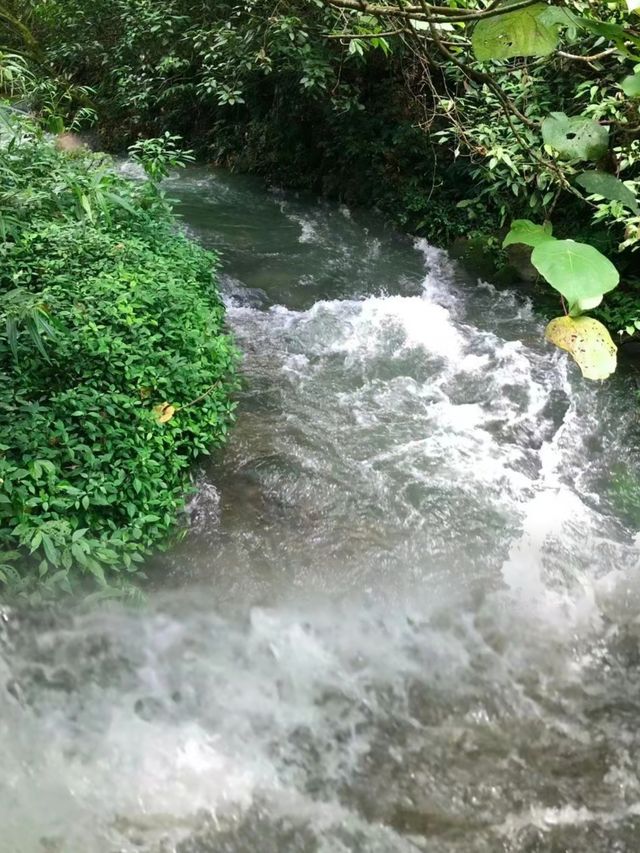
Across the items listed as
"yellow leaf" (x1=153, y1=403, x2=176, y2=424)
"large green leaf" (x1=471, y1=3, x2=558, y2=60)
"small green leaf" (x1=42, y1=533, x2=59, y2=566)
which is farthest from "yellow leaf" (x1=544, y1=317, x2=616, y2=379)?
"yellow leaf" (x1=153, y1=403, x2=176, y2=424)

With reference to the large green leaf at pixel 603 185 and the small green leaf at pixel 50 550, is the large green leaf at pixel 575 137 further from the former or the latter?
the small green leaf at pixel 50 550

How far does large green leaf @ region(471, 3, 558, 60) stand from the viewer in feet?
3.62

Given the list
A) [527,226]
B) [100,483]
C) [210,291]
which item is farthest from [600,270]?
[210,291]

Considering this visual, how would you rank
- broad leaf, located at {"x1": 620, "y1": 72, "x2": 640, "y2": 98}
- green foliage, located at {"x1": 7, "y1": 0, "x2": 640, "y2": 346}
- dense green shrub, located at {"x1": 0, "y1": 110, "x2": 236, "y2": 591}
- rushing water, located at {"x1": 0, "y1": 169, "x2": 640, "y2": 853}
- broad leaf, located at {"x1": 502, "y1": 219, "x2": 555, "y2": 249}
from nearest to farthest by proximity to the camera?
1. broad leaf, located at {"x1": 502, "y1": 219, "x2": 555, "y2": 249}
2. broad leaf, located at {"x1": 620, "y1": 72, "x2": 640, "y2": 98}
3. rushing water, located at {"x1": 0, "y1": 169, "x2": 640, "y2": 853}
4. dense green shrub, located at {"x1": 0, "y1": 110, "x2": 236, "y2": 591}
5. green foliage, located at {"x1": 7, "y1": 0, "x2": 640, "y2": 346}

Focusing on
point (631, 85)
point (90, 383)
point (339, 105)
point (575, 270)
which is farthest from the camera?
point (339, 105)

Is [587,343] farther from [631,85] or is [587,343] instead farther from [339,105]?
[339,105]

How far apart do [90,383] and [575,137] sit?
3149 millimetres

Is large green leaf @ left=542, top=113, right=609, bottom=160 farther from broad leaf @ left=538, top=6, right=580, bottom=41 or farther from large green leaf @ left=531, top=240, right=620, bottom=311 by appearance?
large green leaf @ left=531, top=240, right=620, bottom=311

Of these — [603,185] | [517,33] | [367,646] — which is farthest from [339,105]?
[603,185]

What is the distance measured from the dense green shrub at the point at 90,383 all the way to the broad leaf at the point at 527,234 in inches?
106

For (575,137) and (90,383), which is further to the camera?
(90,383)

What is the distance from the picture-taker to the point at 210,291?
5.21m

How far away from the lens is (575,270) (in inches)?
29.0

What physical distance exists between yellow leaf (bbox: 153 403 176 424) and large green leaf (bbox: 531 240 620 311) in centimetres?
330
